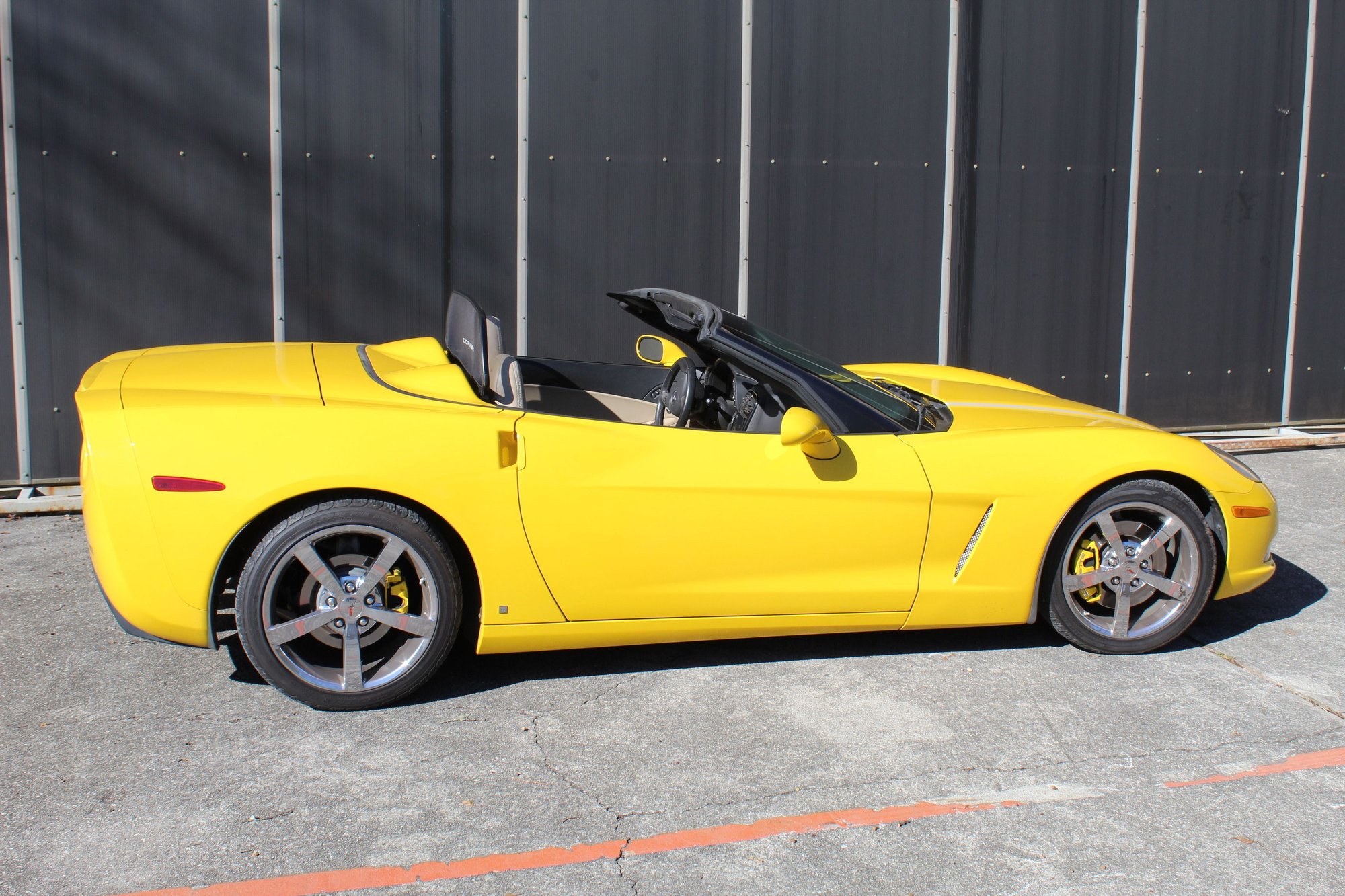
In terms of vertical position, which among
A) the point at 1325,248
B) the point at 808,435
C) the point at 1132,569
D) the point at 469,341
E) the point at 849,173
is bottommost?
the point at 1132,569

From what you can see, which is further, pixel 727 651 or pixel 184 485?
pixel 727 651

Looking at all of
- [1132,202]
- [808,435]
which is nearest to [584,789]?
[808,435]

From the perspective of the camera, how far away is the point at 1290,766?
335cm

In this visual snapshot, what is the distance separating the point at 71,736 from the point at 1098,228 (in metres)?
7.28

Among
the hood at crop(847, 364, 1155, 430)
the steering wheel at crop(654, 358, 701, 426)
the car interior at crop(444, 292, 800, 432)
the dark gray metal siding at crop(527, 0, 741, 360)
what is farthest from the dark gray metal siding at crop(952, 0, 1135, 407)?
the steering wheel at crop(654, 358, 701, 426)

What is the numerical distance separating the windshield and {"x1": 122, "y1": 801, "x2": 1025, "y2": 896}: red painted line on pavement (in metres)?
1.50

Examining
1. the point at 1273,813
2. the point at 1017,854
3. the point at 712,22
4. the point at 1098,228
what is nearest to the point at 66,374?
the point at 712,22

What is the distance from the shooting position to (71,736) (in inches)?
134

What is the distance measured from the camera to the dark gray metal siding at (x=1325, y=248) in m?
8.55

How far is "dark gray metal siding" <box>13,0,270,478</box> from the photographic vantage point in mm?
6418

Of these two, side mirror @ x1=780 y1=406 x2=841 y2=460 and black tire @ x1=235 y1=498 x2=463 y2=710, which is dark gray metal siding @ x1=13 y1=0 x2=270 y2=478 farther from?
side mirror @ x1=780 y1=406 x2=841 y2=460

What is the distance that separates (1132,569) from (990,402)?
0.90 metres

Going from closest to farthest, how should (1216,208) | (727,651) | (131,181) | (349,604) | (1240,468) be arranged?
(349,604) < (727,651) < (1240,468) < (131,181) < (1216,208)

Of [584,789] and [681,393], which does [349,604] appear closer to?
[584,789]
